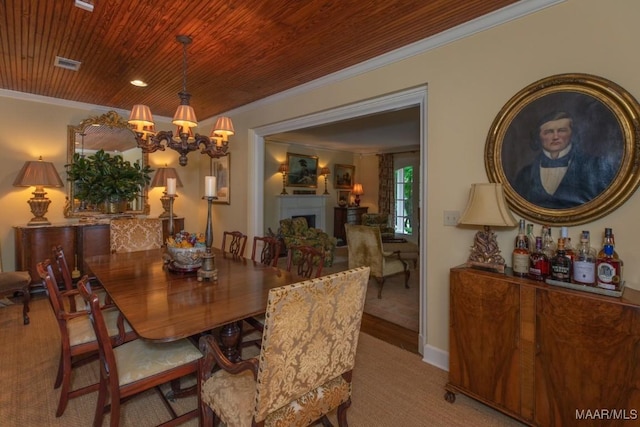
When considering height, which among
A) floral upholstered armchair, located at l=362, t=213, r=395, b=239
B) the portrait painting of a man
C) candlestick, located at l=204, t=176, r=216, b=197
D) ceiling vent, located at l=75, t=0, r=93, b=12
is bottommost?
floral upholstered armchair, located at l=362, t=213, r=395, b=239

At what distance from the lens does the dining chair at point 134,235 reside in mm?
3279

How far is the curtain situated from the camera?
27.1 feet

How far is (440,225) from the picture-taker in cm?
254

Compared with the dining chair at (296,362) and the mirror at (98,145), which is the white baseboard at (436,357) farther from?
the mirror at (98,145)

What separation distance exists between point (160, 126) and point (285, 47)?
348 cm

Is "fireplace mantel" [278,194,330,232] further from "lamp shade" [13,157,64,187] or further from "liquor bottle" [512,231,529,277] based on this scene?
"liquor bottle" [512,231,529,277]

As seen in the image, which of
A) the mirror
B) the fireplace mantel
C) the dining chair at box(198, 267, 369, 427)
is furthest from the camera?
the fireplace mantel

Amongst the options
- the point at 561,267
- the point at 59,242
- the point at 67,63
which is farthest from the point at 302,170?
the point at 561,267

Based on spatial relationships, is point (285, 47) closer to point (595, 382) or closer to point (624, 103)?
point (624, 103)

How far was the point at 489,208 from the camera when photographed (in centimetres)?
204

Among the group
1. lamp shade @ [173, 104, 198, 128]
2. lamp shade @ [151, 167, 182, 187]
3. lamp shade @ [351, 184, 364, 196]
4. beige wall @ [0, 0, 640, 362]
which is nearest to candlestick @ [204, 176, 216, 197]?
lamp shade @ [173, 104, 198, 128]

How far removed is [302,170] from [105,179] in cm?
424

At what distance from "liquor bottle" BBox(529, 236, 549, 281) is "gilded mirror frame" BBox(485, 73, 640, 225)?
0.23 m

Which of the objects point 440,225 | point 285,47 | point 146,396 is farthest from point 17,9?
point 440,225
